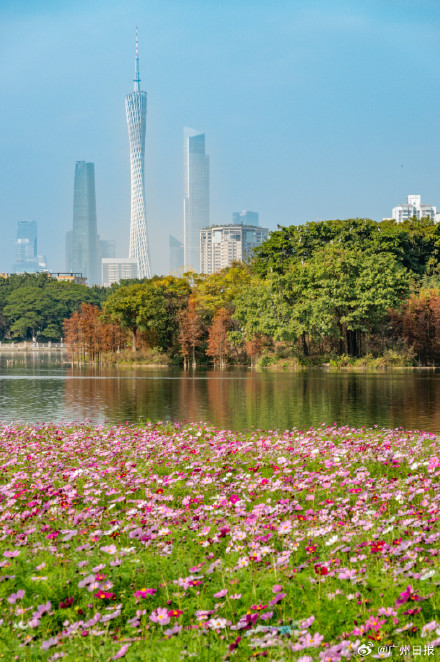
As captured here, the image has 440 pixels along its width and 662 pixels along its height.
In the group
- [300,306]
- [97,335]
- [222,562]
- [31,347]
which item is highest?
[300,306]

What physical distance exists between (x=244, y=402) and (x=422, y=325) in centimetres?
3279

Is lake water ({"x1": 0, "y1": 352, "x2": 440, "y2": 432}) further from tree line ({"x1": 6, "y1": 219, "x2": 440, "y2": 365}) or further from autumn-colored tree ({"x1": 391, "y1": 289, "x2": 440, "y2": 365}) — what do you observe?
autumn-colored tree ({"x1": 391, "y1": 289, "x2": 440, "y2": 365})

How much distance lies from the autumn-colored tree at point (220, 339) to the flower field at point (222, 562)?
48.0 meters

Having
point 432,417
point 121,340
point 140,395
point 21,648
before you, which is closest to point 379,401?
point 432,417

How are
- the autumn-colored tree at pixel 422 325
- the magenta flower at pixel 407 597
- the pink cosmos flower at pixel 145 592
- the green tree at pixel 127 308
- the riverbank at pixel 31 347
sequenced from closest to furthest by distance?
the magenta flower at pixel 407 597
the pink cosmos flower at pixel 145 592
the autumn-colored tree at pixel 422 325
the green tree at pixel 127 308
the riverbank at pixel 31 347

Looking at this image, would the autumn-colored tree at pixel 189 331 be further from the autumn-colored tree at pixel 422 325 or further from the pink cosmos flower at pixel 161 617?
the pink cosmos flower at pixel 161 617

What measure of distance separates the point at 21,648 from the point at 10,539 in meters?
2.33

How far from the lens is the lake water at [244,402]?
19.6 meters

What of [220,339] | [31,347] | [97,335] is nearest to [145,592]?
[220,339]

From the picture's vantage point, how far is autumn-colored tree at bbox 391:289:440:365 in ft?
175

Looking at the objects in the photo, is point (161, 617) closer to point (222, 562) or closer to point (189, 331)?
point (222, 562)

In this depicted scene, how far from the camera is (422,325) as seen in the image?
53.5m

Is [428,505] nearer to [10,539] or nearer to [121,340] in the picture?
[10,539]

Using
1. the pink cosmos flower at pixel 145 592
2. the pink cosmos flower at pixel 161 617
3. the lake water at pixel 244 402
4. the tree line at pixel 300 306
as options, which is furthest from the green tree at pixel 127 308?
the pink cosmos flower at pixel 161 617
